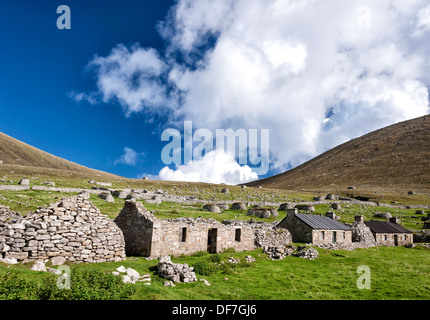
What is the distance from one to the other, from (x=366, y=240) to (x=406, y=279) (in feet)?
71.2

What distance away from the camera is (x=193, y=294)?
522 inches

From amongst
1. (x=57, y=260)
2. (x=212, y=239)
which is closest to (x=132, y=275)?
(x=57, y=260)

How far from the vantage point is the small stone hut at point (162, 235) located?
20.2m

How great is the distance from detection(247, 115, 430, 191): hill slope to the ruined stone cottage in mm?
128116

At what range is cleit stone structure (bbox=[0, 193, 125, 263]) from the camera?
14102 millimetres

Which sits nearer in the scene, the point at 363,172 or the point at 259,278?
the point at 259,278

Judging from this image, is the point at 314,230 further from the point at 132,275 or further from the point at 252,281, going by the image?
the point at 132,275

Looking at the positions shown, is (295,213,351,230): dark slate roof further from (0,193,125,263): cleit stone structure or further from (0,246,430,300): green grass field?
(0,193,125,263): cleit stone structure

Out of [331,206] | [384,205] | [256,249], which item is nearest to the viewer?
[256,249]

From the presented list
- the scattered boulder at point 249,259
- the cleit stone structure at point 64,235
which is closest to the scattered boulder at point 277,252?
the scattered boulder at point 249,259

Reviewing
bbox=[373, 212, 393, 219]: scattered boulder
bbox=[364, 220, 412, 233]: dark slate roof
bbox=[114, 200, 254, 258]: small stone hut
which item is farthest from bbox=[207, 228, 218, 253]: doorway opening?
bbox=[373, 212, 393, 219]: scattered boulder

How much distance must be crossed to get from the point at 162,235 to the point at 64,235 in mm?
7191

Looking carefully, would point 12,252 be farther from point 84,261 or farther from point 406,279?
point 406,279
